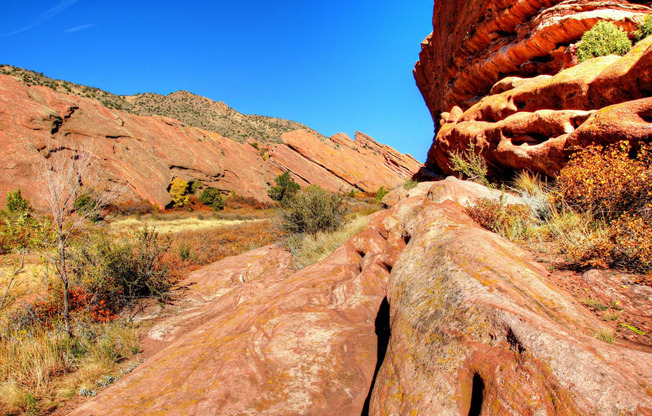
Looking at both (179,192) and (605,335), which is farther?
(179,192)

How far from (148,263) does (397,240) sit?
6.58 m

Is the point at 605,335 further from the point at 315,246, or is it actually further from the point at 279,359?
the point at 315,246

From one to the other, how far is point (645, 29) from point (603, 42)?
2.83 ft

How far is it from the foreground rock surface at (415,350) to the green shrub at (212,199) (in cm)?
2887

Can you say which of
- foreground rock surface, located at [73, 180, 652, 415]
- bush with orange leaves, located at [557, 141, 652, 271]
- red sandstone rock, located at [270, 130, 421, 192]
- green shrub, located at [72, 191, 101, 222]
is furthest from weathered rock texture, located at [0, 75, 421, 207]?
bush with orange leaves, located at [557, 141, 652, 271]

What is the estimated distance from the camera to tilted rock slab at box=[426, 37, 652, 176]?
5258 mm

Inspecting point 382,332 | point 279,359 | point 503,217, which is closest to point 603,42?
point 503,217

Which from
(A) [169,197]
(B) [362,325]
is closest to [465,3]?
(B) [362,325]

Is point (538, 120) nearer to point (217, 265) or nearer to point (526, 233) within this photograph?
point (526, 233)

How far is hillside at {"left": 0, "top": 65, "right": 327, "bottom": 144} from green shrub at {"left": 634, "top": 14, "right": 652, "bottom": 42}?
55.9 m

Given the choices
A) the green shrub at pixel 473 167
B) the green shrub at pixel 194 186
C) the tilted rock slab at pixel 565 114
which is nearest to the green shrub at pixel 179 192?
the green shrub at pixel 194 186

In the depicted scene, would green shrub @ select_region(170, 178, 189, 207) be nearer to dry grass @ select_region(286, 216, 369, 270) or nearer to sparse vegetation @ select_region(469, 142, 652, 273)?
dry grass @ select_region(286, 216, 369, 270)

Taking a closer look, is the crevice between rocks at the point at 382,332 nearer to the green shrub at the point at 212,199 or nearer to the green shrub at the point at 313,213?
the green shrub at the point at 313,213

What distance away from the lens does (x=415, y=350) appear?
1911 mm
